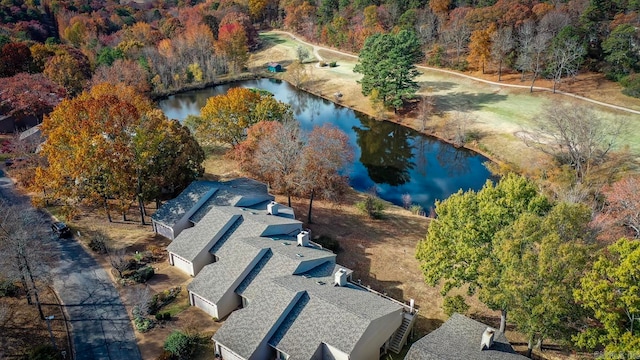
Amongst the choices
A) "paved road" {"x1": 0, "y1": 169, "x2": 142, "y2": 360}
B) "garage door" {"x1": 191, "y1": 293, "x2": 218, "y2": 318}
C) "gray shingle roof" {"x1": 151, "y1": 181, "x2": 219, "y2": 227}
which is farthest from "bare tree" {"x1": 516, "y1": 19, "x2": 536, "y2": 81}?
"paved road" {"x1": 0, "y1": 169, "x2": 142, "y2": 360}

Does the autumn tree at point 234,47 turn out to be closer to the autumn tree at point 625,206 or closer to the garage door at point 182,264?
the garage door at point 182,264

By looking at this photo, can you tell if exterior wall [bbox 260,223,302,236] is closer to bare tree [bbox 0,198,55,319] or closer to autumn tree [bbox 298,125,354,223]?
autumn tree [bbox 298,125,354,223]

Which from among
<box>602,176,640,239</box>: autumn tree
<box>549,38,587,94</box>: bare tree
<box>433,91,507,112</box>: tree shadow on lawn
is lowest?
<box>602,176,640,239</box>: autumn tree

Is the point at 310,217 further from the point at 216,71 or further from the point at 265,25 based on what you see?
the point at 265,25

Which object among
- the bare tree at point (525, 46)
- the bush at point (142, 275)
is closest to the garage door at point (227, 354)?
the bush at point (142, 275)

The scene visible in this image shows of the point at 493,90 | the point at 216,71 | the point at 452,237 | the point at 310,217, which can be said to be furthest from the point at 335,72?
the point at 452,237

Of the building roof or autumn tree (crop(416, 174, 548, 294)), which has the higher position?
autumn tree (crop(416, 174, 548, 294))
